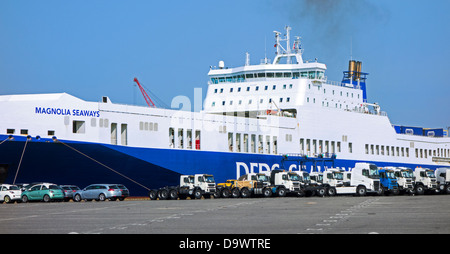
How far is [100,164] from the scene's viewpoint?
133ft

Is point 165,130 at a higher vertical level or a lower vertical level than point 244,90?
lower

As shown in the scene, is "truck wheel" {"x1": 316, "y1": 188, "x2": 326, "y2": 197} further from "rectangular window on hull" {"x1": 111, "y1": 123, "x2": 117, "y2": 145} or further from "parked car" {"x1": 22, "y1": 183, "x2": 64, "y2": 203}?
"parked car" {"x1": 22, "y1": 183, "x2": 64, "y2": 203}

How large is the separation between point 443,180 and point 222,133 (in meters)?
18.9

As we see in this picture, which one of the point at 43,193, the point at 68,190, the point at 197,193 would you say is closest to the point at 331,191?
the point at 197,193

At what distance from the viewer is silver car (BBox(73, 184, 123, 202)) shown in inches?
1575

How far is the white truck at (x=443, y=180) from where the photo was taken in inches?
1972

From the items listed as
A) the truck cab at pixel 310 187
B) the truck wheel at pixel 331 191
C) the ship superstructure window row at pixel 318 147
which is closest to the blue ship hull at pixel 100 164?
the truck cab at pixel 310 187

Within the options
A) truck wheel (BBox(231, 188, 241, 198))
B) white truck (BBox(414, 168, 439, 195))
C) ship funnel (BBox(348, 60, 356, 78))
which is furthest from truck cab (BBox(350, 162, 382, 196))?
ship funnel (BBox(348, 60, 356, 78))

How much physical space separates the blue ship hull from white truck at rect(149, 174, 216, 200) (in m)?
1.70
